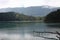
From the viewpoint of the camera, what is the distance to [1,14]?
1843 millimetres

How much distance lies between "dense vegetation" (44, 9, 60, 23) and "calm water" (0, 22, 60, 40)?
0.06m

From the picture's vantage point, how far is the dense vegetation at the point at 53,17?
5.83ft

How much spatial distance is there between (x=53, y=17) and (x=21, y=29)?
0.48m

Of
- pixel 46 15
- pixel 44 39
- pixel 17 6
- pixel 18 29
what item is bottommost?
pixel 44 39

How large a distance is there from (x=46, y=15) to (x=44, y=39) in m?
0.34

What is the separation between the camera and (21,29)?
5.93ft

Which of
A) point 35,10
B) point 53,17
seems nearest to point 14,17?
point 35,10

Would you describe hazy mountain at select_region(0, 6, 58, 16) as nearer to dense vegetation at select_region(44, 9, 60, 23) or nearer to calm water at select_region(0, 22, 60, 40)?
dense vegetation at select_region(44, 9, 60, 23)

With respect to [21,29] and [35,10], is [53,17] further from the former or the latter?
[21,29]

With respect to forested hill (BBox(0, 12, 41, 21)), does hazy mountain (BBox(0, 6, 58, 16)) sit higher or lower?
higher

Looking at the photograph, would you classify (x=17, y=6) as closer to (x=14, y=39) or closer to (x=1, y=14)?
(x=1, y=14)

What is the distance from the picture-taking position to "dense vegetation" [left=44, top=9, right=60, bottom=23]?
5.83 ft

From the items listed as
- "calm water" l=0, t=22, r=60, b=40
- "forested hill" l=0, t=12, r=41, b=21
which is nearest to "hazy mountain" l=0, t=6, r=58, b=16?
"forested hill" l=0, t=12, r=41, b=21
